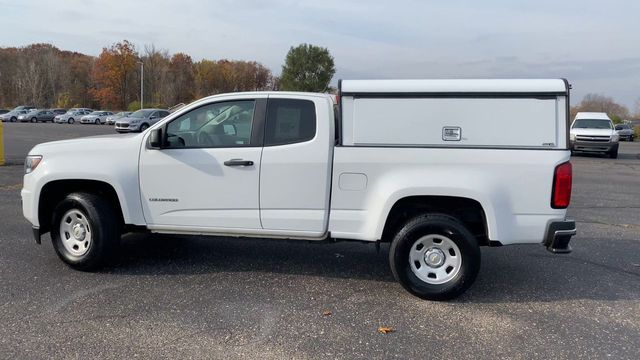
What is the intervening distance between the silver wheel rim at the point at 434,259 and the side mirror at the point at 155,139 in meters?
2.62

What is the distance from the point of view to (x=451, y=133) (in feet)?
15.4

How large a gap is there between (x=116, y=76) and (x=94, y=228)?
9157 cm

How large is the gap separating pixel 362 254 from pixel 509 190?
2.20m

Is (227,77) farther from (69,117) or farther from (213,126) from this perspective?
(213,126)

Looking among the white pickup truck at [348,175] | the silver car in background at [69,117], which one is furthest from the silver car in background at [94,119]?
the white pickup truck at [348,175]

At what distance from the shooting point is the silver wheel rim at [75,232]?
5387mm

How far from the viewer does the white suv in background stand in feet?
71.1

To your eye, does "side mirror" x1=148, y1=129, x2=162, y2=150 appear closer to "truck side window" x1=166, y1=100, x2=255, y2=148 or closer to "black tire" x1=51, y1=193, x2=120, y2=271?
"truck side window" x1=166, y1=100, x2=255, y2=148

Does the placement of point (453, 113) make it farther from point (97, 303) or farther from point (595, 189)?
point (595, 189)

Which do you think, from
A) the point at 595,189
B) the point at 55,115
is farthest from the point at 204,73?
the point at 595,189

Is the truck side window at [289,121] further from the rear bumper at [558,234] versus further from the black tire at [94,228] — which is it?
the rear bumper at [558,234]

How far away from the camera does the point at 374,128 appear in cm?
478

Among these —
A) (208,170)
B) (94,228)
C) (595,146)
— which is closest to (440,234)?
(208,170)

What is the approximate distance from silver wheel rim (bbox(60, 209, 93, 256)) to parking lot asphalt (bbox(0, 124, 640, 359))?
0.77ft
